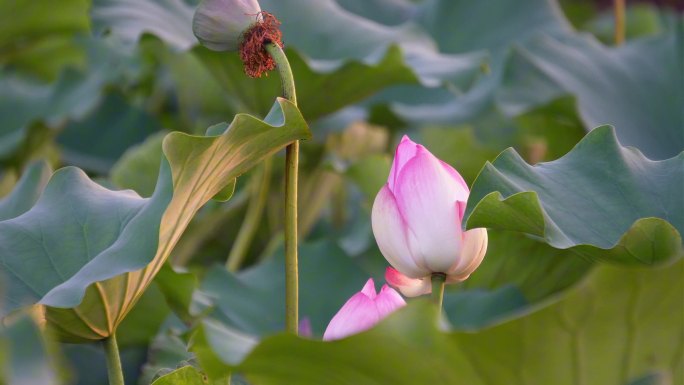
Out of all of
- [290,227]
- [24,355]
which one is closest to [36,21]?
[290,227]

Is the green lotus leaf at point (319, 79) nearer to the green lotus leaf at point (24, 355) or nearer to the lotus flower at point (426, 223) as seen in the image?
the lotus flower at point (426, 223)

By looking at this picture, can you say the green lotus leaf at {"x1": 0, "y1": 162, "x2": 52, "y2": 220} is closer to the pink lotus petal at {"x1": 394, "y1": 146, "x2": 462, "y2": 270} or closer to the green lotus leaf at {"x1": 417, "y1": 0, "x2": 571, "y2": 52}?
the pink lotus petal at {"x1": 394, "y1": 146, "x2": 462, "y2": 270}

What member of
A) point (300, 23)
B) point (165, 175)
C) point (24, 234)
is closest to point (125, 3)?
point (300, 23)

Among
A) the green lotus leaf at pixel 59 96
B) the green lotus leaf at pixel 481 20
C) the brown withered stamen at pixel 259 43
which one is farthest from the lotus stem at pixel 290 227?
the green lotus leaf at pixel 481 20

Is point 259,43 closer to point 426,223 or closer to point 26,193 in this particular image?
point 426,223

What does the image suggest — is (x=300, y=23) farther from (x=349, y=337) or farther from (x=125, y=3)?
(x=349, y=337)

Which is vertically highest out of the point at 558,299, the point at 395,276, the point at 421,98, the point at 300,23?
the point at 558,299
